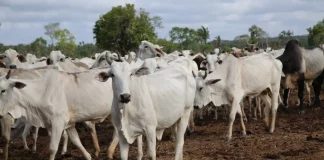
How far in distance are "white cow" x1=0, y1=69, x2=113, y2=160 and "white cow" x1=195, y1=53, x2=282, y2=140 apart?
8.38 ft

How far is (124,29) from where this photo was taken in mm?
40625

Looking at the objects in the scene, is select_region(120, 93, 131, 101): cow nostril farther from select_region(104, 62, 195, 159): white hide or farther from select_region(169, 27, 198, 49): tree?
select_region(169, 27, 198, 49): tree

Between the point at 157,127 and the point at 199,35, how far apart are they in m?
59.1

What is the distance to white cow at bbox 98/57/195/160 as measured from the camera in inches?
254

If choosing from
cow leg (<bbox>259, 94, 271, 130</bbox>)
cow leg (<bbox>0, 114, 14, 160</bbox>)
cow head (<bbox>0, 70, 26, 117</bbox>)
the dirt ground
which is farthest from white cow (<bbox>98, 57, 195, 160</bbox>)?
cow leg (<bbox>259, 94, 271, 130</bbox>)

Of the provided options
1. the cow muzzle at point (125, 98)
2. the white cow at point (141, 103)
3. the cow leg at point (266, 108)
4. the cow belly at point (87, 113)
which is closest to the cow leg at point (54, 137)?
the cow belly at point (87, 113)

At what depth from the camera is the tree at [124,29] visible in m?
39.9

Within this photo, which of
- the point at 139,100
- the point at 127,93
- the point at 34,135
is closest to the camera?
the point at 127,93

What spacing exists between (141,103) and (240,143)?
351 centimetres

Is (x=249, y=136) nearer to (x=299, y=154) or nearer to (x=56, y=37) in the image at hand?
(x=299, y=154)

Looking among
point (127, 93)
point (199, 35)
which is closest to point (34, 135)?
point (127, 93)

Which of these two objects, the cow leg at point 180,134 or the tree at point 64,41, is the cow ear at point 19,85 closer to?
the cow leg at point 180,134

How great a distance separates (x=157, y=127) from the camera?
23.0ft

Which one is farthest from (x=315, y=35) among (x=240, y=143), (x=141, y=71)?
(x=141, y=71)
